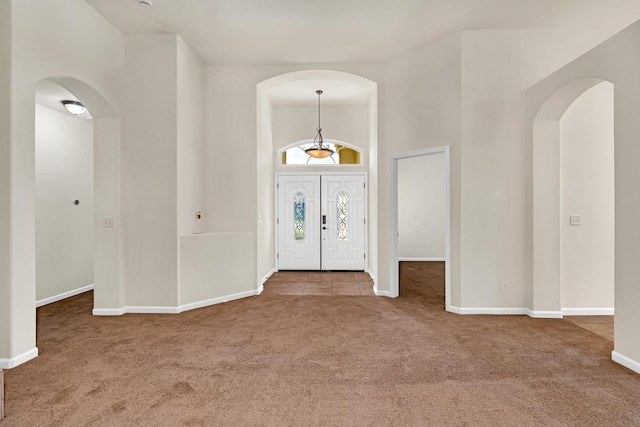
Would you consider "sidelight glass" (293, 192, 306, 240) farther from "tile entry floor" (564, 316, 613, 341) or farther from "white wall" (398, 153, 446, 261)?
"tile entry floor" (564, 316, 613, 341)

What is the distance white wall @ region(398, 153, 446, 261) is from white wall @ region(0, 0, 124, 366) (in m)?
7.40

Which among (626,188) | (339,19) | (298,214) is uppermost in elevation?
(339,19)

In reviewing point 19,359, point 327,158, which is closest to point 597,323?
point 327,158

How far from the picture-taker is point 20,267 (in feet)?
9.16

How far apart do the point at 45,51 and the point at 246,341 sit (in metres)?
3.29

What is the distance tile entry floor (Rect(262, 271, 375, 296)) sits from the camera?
17.3 feet

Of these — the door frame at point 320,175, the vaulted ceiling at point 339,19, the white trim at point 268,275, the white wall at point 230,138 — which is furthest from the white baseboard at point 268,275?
the vaulted ceiling at point 339,19

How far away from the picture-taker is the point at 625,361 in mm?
2693

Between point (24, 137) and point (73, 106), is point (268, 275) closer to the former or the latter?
point (73, 106)

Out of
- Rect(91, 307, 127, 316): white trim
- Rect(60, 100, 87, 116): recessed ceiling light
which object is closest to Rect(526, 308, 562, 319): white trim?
Rect(91, 307, 127, 316): white trim

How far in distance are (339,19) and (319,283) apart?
13.4ft

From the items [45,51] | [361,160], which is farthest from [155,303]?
[361,160]

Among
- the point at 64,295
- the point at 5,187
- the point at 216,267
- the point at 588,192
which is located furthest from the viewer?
the point at 64,295

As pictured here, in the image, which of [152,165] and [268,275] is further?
[268,275]
